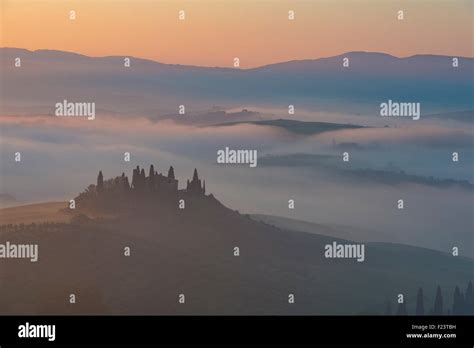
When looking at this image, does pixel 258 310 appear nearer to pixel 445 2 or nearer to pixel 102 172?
pixel 102 172

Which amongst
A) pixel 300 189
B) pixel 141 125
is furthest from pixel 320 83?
pixel 141 125

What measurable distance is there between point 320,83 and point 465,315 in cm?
599

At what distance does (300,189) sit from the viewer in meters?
26.4

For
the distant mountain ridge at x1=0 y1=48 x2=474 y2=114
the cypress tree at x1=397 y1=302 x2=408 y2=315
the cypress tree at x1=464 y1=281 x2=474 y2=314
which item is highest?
the distant mountain ridge at x1=0 y1=48 x2=474 y2=114

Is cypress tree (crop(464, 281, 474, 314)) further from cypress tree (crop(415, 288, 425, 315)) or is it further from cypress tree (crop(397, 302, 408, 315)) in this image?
cypress tree (crop(397, 302, 408, 315))

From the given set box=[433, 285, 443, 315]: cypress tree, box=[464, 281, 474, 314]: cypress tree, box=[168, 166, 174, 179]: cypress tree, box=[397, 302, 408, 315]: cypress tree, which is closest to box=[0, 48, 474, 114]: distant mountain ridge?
box=[168, 166, 174, 179]: cypress tree

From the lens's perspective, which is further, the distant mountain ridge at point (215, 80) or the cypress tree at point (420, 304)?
the distant mountain ridge at point (215, 80)

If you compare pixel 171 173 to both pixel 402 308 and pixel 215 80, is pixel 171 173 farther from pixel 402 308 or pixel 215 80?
pixel 402 308
